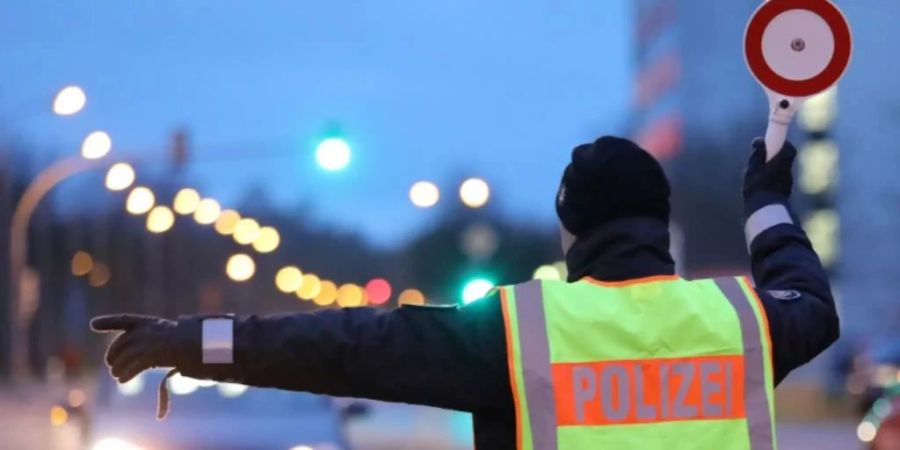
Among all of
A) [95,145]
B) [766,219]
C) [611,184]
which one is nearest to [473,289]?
[766,219]

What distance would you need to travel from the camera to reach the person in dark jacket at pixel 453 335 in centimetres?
344

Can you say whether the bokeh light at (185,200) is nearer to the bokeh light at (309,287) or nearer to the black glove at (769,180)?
the black glove at (769,180)

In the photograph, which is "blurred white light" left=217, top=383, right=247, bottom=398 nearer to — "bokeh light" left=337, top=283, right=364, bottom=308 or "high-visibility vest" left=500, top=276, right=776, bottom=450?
"high-visibility vest" left=500, top=276, right=776, bottom=450

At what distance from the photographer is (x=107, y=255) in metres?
75.2

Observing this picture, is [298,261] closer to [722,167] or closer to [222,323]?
[722,167]

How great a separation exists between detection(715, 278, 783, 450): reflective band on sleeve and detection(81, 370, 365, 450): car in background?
800cm

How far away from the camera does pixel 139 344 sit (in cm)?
344

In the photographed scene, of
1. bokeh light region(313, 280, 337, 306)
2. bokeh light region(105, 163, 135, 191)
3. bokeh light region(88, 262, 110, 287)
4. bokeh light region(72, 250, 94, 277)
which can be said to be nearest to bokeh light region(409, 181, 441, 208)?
bokeh light region(105, 163, 135, 191)

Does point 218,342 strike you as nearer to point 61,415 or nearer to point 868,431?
point 61,415

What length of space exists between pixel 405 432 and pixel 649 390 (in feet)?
81.1

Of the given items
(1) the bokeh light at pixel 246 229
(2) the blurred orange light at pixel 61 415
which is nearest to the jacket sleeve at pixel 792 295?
(2) the blurred orange light at pixel 61 415

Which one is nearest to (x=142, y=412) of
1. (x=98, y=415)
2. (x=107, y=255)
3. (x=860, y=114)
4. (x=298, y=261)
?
(x=98, y=415)

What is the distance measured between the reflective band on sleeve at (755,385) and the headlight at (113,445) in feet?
27.9

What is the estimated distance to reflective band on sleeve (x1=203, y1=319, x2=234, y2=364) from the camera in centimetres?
343
